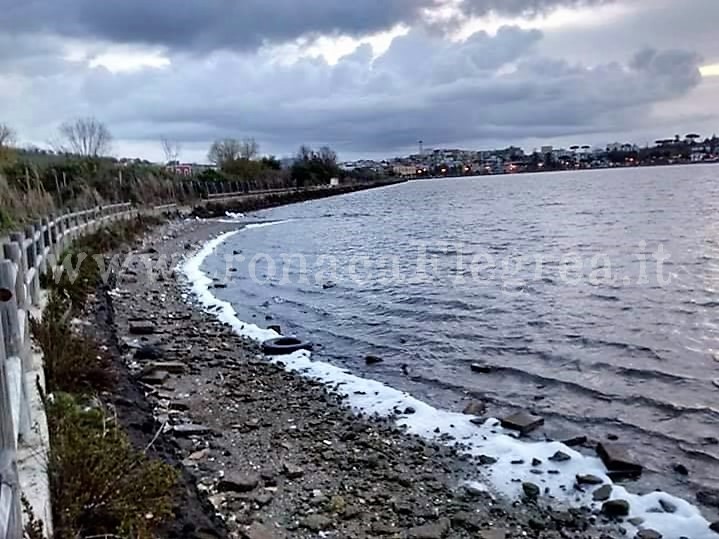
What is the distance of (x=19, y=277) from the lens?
19.8 ft

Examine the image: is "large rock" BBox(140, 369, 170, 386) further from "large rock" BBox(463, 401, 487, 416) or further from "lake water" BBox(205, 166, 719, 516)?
"large rock" BBox(463, 401, 487, 416)

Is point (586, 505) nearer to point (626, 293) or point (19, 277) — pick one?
point (19, 277)

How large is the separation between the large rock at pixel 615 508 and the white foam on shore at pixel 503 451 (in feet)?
0.22

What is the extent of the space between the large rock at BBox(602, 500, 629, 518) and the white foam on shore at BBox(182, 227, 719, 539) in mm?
68

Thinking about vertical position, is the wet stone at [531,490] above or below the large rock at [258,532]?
below

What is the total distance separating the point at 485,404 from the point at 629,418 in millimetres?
1835

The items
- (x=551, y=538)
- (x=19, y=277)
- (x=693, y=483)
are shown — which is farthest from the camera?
(x=693, y=483)

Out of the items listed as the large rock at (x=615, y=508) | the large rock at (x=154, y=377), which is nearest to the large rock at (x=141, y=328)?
the large rock at (x=154, y=377)

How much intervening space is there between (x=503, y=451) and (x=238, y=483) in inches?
117

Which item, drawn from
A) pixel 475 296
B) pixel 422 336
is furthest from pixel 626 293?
pixel 422 336

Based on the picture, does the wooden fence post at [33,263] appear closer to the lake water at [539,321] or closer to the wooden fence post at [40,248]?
the wooden fence post at [40,248]

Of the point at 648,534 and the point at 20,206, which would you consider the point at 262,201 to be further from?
the point at 648,534

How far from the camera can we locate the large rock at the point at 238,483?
20.1ft

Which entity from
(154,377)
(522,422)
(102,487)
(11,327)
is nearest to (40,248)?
→ (154,377)
